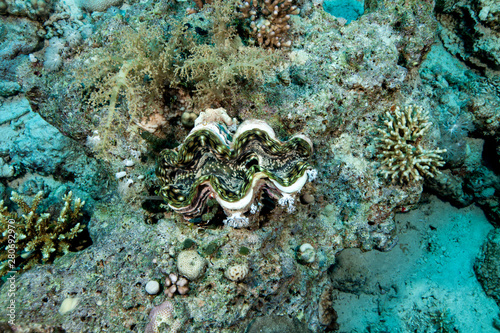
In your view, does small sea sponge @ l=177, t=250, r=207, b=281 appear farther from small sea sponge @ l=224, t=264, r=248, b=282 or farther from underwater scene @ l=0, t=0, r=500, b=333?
small sea sponge @ l=224, t=264, r=248, b=282

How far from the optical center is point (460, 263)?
4.09 m

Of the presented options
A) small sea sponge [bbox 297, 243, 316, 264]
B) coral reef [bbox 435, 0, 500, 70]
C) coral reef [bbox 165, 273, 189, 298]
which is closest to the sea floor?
small sea sponge [bbox 297, 243, 316, 264]

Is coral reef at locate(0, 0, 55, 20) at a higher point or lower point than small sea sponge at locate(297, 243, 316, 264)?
higher

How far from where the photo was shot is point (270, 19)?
3.61 meters

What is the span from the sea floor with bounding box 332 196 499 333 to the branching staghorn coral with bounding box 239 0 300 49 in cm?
344

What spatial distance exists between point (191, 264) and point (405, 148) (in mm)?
3230

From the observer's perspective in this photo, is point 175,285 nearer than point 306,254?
Yes

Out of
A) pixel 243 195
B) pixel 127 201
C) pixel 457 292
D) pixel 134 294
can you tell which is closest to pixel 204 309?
pixel 134 294

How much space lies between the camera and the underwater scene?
2809mm

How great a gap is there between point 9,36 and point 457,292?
30.7 ft

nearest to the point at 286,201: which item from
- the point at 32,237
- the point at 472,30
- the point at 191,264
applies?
the point at 191,264

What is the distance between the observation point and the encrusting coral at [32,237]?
11.0ft

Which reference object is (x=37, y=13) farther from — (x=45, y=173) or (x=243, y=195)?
(x=243, y=195)

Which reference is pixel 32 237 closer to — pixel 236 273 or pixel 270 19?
pixel 236 273
